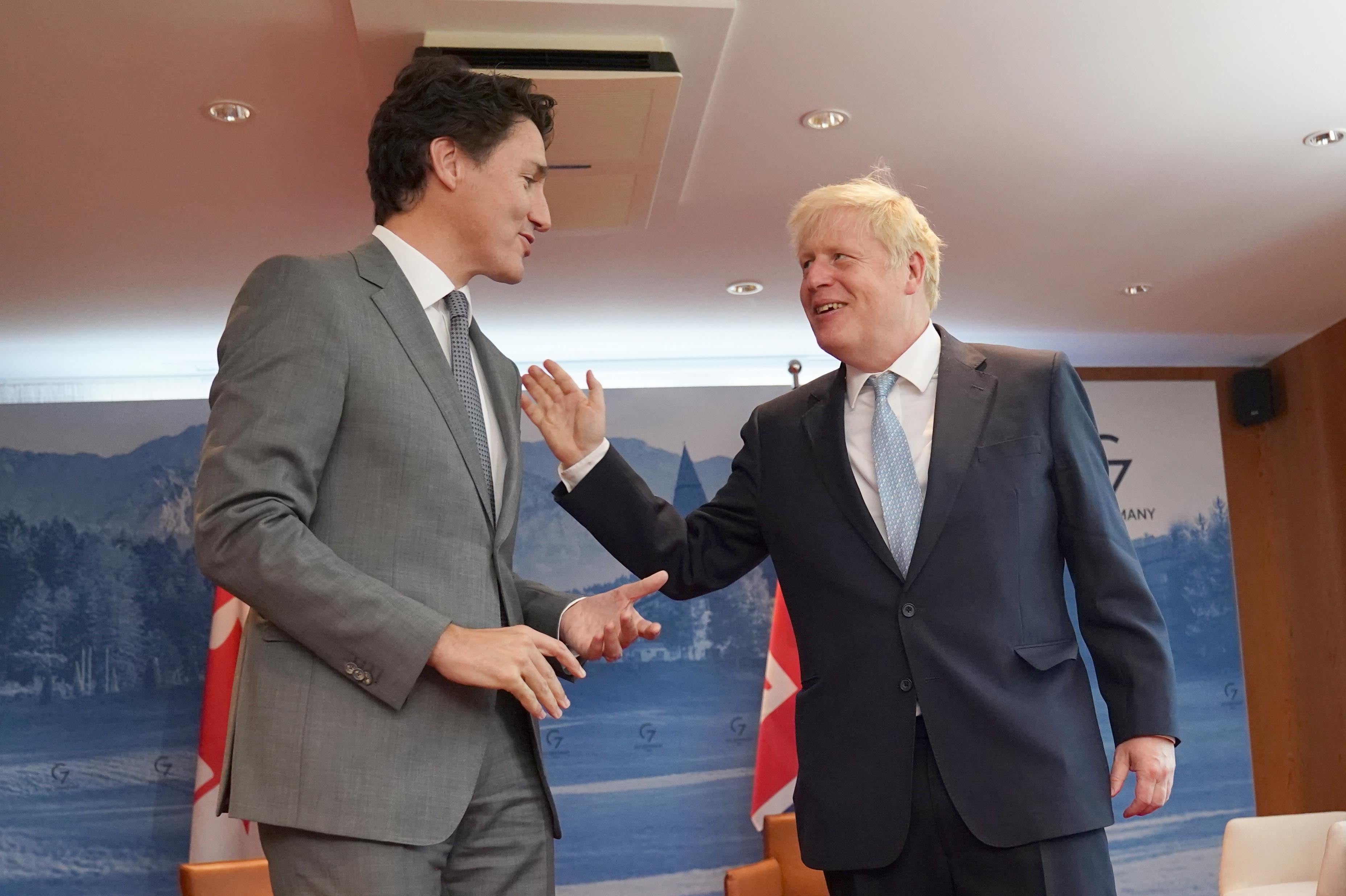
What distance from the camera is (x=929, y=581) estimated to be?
2076mm

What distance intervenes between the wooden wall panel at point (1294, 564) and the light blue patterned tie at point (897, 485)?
206 inches

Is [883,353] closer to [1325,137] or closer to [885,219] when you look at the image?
[885,219]

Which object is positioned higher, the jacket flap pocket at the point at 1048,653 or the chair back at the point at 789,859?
the jacket flap pocket at the point at 1048,653

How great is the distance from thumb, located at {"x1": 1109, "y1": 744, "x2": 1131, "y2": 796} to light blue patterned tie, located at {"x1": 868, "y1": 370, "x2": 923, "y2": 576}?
487 mm

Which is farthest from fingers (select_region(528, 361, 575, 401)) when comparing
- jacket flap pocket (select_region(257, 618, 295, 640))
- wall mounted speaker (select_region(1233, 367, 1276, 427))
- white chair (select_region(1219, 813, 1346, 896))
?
wall mounted speaker (select_region(1233, 367, 1276, 427))

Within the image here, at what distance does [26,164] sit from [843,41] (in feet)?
8.80

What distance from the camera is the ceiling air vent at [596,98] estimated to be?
3215 millimetres

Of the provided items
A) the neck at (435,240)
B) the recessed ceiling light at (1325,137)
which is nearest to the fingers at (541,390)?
the neck at (435,240)

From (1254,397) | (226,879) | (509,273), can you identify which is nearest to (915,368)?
(509,273)

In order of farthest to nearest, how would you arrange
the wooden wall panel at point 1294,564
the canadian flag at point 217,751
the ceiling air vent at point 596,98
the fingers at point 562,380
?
the wooden wall panel at point 1294,564 < the canadian flag at point 217,751 < the ceiling air vent at point 596,98 < the fingers at point 562,380

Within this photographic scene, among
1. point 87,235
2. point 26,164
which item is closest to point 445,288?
point 26,164

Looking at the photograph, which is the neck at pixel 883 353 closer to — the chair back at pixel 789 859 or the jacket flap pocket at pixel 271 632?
the jacket flap pocket at pixel 271 632

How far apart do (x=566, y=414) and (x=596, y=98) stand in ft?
4.34

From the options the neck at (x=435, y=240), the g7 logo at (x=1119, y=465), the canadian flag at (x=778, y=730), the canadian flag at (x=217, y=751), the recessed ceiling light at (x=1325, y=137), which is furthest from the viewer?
the g7 logo at (x=1119, y=465)
